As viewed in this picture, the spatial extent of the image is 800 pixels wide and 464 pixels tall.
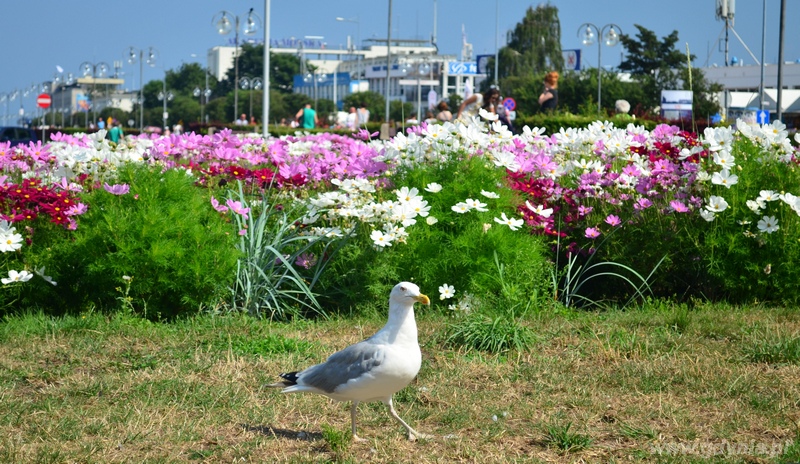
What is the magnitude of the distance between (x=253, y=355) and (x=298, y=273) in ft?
4.79

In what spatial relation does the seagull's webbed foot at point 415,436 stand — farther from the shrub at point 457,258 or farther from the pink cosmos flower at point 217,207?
the pink cosmos flower at point 217,207

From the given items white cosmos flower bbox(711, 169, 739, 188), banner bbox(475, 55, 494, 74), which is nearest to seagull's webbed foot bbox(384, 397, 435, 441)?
white cosmos flower bbox(711, 169, 739, 188)

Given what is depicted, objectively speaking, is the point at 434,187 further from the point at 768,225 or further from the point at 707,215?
the point at 768,225

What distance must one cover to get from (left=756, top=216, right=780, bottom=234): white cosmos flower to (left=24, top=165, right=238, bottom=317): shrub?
3.36 m

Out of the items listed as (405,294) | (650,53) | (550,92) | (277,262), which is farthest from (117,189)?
(650,53)

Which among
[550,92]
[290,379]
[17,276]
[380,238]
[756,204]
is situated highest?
[550,92]

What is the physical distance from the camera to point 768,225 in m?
6.85

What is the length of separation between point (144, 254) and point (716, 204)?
11.9ft

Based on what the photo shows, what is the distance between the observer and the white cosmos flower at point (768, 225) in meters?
6.83

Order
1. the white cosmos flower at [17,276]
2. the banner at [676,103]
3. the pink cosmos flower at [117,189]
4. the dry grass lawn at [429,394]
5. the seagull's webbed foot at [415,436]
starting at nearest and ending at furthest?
1. the dry grass lawn at [429,394]
2. the seagull's webbed foot at [415,436]
3. the white cosmos flower at [17,276]
4. the pink cosmos flower at [117,189]
5. the banner at [676,103]

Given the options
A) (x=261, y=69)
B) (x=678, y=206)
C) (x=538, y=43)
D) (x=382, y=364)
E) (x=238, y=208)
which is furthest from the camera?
(x=261, y=69)

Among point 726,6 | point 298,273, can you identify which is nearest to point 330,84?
point 726,6

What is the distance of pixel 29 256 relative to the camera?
21.5 ft

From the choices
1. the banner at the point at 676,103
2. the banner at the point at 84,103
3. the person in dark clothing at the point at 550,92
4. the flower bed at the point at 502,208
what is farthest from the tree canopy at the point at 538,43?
the flower bed at the point at 502,208
